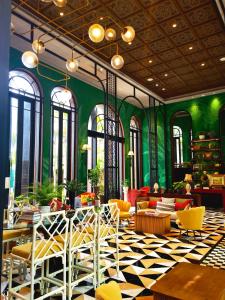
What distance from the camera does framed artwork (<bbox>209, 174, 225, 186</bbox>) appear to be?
10.7m

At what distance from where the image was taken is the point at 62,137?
9.26 m

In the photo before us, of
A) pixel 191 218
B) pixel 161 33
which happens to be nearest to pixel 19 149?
pixel 191 218

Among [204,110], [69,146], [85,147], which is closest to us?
[69,146]

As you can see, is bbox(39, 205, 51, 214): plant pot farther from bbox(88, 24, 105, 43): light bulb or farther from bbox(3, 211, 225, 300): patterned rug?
bbox(88, 24, 105, 43): light bulb

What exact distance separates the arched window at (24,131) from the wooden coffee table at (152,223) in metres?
3.59

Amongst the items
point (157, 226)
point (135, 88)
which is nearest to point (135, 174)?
point (135, 88)

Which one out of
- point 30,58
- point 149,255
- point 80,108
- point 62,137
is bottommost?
point 149,255

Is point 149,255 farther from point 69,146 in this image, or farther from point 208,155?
point 208,155

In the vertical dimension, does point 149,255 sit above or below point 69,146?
below

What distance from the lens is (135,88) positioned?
1138cm

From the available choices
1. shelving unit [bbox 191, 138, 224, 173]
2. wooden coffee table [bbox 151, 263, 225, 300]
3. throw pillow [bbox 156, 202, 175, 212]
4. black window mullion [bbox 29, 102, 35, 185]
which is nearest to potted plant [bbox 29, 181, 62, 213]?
wooden coffee table [bbox 151, 263, 225, 300]

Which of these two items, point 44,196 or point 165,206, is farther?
point 165,206

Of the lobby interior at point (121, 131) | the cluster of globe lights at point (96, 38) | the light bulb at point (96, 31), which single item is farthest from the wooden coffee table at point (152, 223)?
the light bulb at point (96, 31)

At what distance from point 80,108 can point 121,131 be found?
3.34 meters
